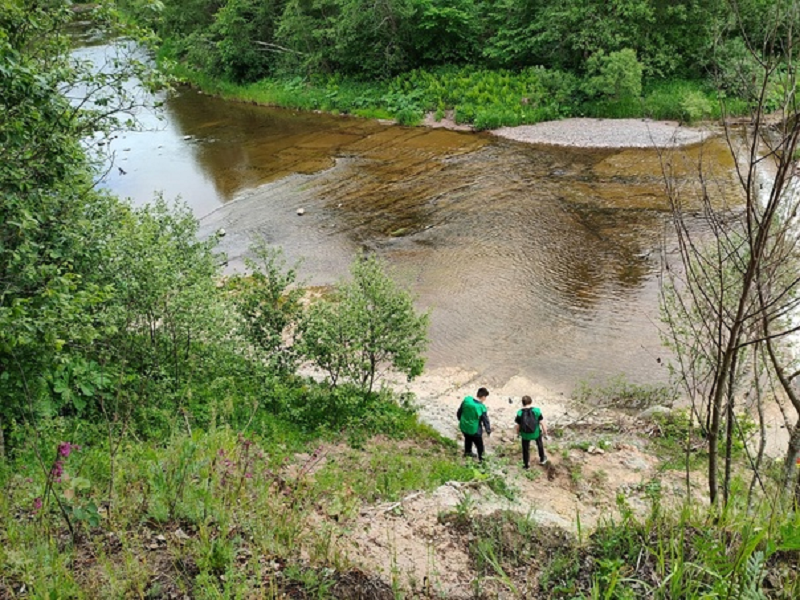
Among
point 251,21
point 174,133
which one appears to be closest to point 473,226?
point 174,133

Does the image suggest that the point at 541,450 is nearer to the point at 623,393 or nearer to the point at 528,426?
the point at 528,426

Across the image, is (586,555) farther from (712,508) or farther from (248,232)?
(248,232)

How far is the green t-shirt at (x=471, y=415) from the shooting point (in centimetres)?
980

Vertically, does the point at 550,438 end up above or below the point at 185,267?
below

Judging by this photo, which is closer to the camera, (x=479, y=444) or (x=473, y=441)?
(x=479, y=444)

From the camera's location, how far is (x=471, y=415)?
9.84m

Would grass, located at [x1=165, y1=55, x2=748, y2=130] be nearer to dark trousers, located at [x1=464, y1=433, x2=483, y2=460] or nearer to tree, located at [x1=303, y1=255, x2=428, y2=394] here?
tree, located at [x1=303, y1=255, x2=428, y2=394]

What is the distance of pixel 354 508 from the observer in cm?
605

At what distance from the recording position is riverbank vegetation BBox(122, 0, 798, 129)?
28.6 metres

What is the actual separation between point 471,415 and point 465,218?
41.2 ft

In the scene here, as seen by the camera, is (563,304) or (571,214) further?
(571,214)

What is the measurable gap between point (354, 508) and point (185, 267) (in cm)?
681

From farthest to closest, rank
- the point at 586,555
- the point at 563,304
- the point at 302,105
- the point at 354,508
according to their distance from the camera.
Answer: the point at 302,105 → the point at 563,304 → the point at 354,508 → the point at 586,555

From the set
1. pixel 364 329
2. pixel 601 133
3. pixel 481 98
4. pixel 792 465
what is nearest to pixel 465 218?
pixel 601 133
